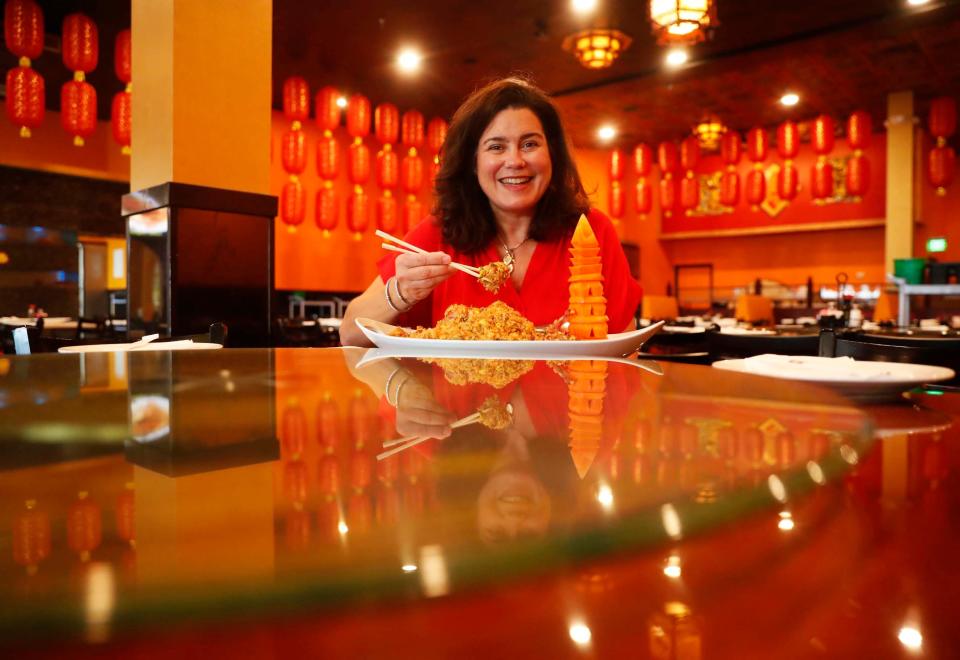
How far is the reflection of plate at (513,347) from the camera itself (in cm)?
98

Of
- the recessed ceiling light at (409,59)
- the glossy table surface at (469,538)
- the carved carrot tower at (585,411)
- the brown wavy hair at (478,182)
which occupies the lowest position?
the glossy table surface at (469,538)

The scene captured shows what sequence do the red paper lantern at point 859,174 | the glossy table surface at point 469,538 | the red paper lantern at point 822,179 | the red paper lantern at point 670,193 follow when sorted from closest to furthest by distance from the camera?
1. the glossy table surface at point 469,538
2. the red paper lantern at point 859,174
3. the red paper lantern at point 822,179
4. the red paper lantern at point 670,193

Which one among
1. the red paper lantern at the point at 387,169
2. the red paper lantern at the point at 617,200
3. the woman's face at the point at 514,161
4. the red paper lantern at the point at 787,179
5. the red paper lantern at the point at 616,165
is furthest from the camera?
the red paper lantern at the point at 617,200

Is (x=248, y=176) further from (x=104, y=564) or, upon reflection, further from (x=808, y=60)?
(x=808, y=60)

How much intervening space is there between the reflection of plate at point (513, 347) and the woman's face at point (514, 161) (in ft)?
2.78

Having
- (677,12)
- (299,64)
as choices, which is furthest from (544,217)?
(299,64)

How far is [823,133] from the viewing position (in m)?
7.80

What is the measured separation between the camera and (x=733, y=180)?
351 inches

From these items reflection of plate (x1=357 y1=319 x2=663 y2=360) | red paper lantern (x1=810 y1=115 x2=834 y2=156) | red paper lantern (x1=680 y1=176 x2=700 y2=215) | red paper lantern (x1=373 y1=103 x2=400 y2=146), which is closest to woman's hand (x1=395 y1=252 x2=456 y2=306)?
reflection of plate (x1=357 y1=319 x2=663 y2=360)

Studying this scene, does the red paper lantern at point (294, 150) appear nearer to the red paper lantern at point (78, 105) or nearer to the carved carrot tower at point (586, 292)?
the red paper lantern at point (78, 105)

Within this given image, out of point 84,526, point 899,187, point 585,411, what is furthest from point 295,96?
point 899,187

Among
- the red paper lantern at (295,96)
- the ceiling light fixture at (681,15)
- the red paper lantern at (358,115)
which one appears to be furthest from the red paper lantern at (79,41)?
the ceiling light fixture at (681,15)

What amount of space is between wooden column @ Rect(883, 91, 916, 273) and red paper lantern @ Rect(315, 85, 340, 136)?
7.25m

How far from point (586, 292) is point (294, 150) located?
6245 mm
